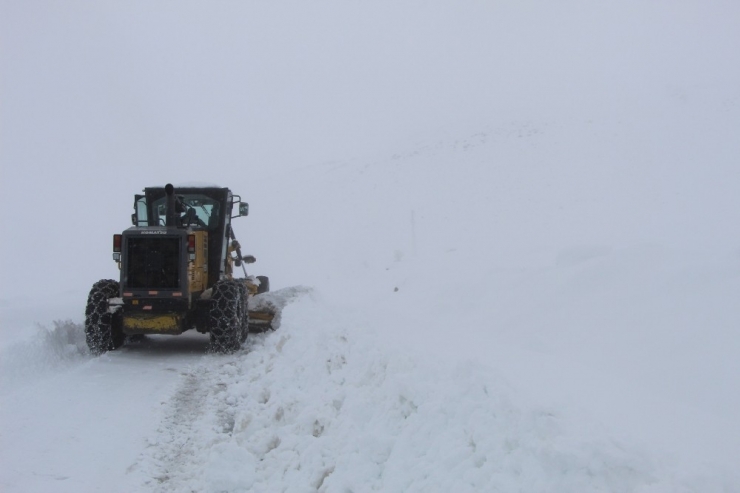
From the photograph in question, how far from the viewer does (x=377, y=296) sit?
14453mm

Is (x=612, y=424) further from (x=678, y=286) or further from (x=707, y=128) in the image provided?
(x=707, y=128)

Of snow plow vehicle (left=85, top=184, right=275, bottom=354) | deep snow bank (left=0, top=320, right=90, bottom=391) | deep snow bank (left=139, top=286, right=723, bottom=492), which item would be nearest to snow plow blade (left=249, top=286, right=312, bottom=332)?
snow plow vehicle (left=85, top=184, right=275, bottom=354)

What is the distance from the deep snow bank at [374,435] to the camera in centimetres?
301

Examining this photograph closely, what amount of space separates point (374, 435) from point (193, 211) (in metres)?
6.64

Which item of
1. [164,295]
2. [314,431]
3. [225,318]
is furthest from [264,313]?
[314,431]

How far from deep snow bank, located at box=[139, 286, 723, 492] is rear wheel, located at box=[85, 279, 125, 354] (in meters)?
2.06

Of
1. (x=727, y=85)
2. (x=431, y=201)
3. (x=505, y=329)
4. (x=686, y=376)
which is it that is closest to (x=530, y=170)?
(x=431, y=201)

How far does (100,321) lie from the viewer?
344 inches

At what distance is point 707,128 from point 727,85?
30.5 ft

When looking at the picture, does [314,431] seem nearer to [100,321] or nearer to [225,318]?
[225,318]

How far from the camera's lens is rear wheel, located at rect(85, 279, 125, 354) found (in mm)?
8719

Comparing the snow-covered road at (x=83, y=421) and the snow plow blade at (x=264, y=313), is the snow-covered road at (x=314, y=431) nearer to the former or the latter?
the snow-covered road at (x=83, y=421)

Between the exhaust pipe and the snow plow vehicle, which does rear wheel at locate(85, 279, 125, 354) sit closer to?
the snow plow vehicle

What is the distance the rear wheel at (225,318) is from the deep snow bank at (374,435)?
4.68 ft
